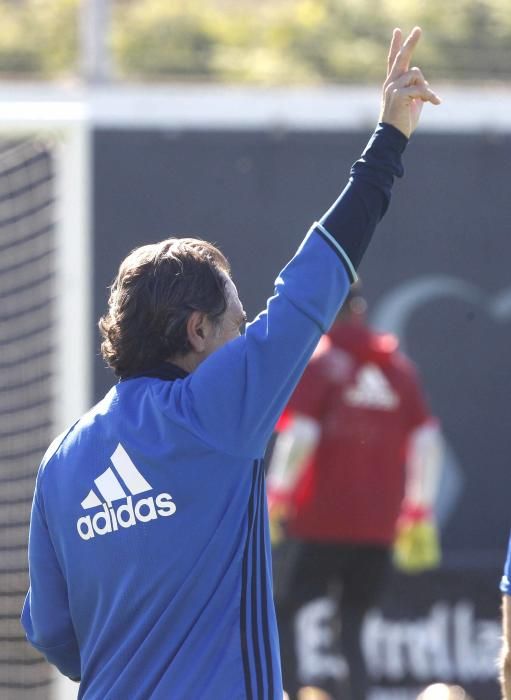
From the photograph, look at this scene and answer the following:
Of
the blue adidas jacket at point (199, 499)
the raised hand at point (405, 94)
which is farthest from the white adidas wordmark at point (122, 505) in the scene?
the raised hand at point (405, 94)

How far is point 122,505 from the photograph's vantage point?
7.49 feet

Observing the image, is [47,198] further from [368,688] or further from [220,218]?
[368,688]

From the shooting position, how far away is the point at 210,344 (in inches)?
91.3

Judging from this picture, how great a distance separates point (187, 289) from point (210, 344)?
0.11 metres

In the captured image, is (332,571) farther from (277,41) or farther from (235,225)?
(277,41)

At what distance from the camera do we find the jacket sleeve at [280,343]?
7.04 ft

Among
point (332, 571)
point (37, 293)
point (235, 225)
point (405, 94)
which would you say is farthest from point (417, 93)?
point (235, 225)

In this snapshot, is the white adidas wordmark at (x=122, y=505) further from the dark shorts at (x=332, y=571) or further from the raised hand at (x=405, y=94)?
the dark shorts at (x=332, y=571)

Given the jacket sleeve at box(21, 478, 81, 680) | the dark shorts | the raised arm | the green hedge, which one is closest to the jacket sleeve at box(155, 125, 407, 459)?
the raised arm

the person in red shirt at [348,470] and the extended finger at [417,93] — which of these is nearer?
the extended finger at [417,93]

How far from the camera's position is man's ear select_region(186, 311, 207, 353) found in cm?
228

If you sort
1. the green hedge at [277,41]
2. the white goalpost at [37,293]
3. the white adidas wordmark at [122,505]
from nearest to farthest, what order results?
the white adidas wordmark at [122,505]
the white goalpost at [37,293]
the green hedge at [277,41]

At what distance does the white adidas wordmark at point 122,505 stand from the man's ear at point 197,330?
208mm

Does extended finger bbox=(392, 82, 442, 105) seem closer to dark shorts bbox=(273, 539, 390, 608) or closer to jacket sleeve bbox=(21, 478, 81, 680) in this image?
jacket sleeve bbox=(21, 478, 81, 680)
